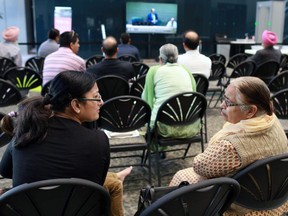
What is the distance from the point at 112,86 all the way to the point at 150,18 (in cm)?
794

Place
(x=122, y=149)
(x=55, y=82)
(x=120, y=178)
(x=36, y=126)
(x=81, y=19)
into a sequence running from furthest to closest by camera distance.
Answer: (x=81, y=19) → (x=122, y=149) → (x=120, y=178) → (x=55, y=82) → (x=36, y=126)

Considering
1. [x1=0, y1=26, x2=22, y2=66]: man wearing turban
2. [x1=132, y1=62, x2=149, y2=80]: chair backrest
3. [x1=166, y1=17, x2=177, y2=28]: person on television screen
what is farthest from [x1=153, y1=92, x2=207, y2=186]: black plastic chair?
[x1=166, y1=17, x2=177, y2=28]: person on television screen

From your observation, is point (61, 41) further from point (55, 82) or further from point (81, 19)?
point (81, 19)

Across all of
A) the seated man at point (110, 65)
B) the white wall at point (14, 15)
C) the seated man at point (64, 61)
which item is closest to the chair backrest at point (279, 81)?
the seated man at point (110, 65)

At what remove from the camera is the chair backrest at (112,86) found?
11.1 ft

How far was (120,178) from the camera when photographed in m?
1.92

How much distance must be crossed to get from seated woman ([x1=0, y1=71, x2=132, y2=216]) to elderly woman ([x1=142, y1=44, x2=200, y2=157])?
4.58 ft

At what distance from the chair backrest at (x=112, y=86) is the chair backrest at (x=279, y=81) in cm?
165

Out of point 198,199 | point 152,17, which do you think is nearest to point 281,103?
point 198,199

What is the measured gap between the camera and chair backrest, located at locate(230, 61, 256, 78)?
504 cm

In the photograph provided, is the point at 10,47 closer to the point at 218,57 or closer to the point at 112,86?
the point at 112,86

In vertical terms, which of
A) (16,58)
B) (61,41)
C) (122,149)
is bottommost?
(122,149)

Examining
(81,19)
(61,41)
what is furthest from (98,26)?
(61,41)

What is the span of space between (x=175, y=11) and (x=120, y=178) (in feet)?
33.2
